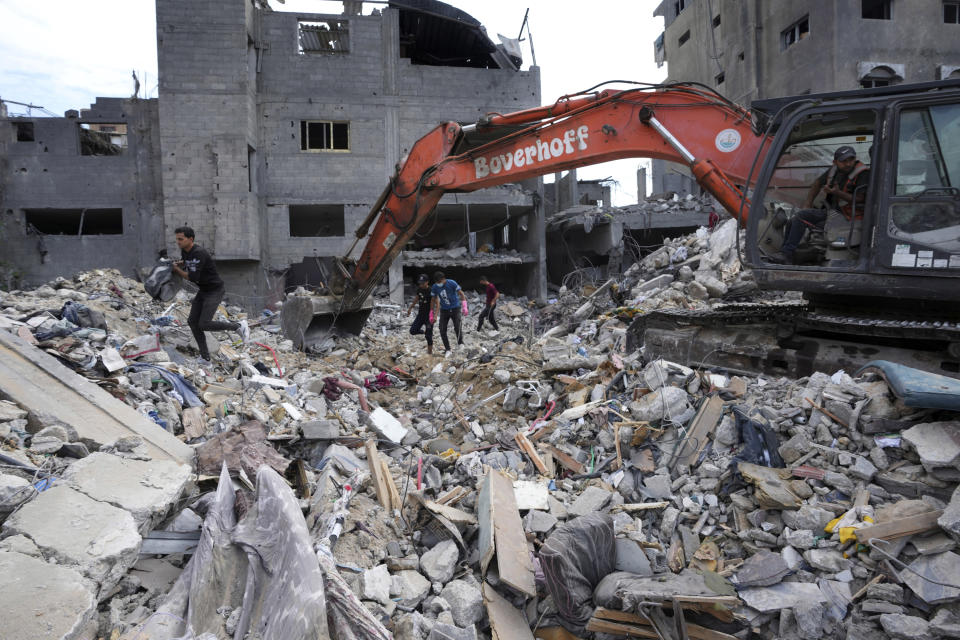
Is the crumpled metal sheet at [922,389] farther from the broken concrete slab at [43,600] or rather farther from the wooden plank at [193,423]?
the wooden plank at [193,423]

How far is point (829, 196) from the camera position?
4.42 m

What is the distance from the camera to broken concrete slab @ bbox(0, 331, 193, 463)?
374 centimetres

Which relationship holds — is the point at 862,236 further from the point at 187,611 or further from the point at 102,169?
the point at 102,169

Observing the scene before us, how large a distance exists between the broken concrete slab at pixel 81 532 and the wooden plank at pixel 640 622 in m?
2.25

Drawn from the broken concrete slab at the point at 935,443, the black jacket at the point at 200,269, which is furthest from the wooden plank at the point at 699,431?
the black jacket at the point at 200,269

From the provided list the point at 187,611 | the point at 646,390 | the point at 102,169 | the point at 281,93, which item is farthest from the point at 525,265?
the point at 187,611

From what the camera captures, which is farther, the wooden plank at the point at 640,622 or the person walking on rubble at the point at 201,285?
the person walking on rubble at the point at 201,285

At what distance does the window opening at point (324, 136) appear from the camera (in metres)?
15.9

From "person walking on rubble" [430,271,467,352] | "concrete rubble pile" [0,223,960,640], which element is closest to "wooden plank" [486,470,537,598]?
"concrete rubble pile" [0,223,960,640]

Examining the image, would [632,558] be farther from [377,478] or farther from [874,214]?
[874,214]

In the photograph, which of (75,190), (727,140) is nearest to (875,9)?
(727,140)

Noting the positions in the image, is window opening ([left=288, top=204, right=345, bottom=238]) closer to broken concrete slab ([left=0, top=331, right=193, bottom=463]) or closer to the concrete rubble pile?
the concrete rubble pile

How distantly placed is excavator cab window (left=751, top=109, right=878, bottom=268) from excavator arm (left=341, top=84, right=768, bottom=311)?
28 centimetres

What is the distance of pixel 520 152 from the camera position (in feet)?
19.4
